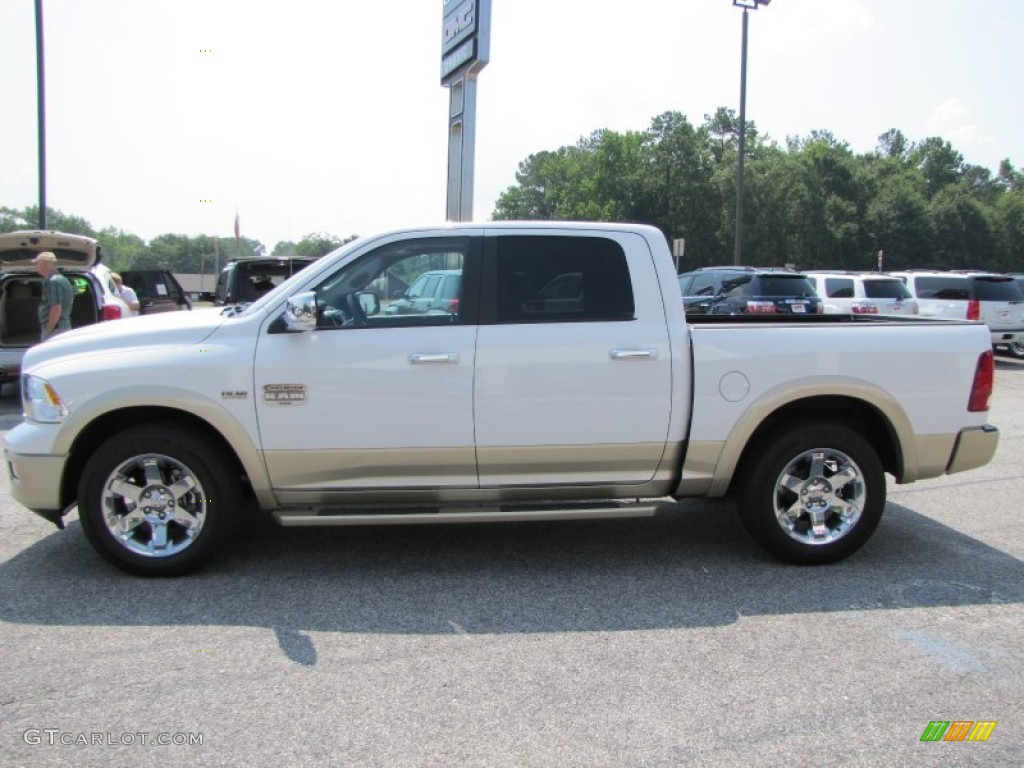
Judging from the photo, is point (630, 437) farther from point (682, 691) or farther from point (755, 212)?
point (755, 212)

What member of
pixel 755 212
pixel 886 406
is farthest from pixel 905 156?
pixel 886 406

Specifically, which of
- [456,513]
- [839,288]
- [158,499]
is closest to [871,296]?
[839,288]

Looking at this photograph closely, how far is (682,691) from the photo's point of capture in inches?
134

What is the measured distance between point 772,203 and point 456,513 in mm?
66088

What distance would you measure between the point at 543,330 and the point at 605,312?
0.38 m

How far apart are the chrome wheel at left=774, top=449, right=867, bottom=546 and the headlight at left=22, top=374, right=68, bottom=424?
3996 millimetres

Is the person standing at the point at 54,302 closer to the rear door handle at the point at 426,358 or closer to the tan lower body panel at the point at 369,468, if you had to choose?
the tan lower body panel at the point at 369,468

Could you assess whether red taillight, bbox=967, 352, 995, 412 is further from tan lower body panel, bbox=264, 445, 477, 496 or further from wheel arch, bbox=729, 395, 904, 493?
tan lower body panel, bbox=264, 445, 477, 496

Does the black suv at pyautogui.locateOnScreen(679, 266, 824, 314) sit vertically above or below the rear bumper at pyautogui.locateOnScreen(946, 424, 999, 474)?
above

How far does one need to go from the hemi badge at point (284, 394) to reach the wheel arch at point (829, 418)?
237 cm

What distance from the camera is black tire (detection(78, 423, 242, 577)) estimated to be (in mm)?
4398

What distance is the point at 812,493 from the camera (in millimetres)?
4832

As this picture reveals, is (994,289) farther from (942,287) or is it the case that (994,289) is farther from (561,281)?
(561,281)

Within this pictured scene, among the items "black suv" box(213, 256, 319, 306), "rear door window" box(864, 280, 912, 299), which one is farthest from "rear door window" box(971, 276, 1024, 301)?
"black suv" box(213, 256, 319, 306)
